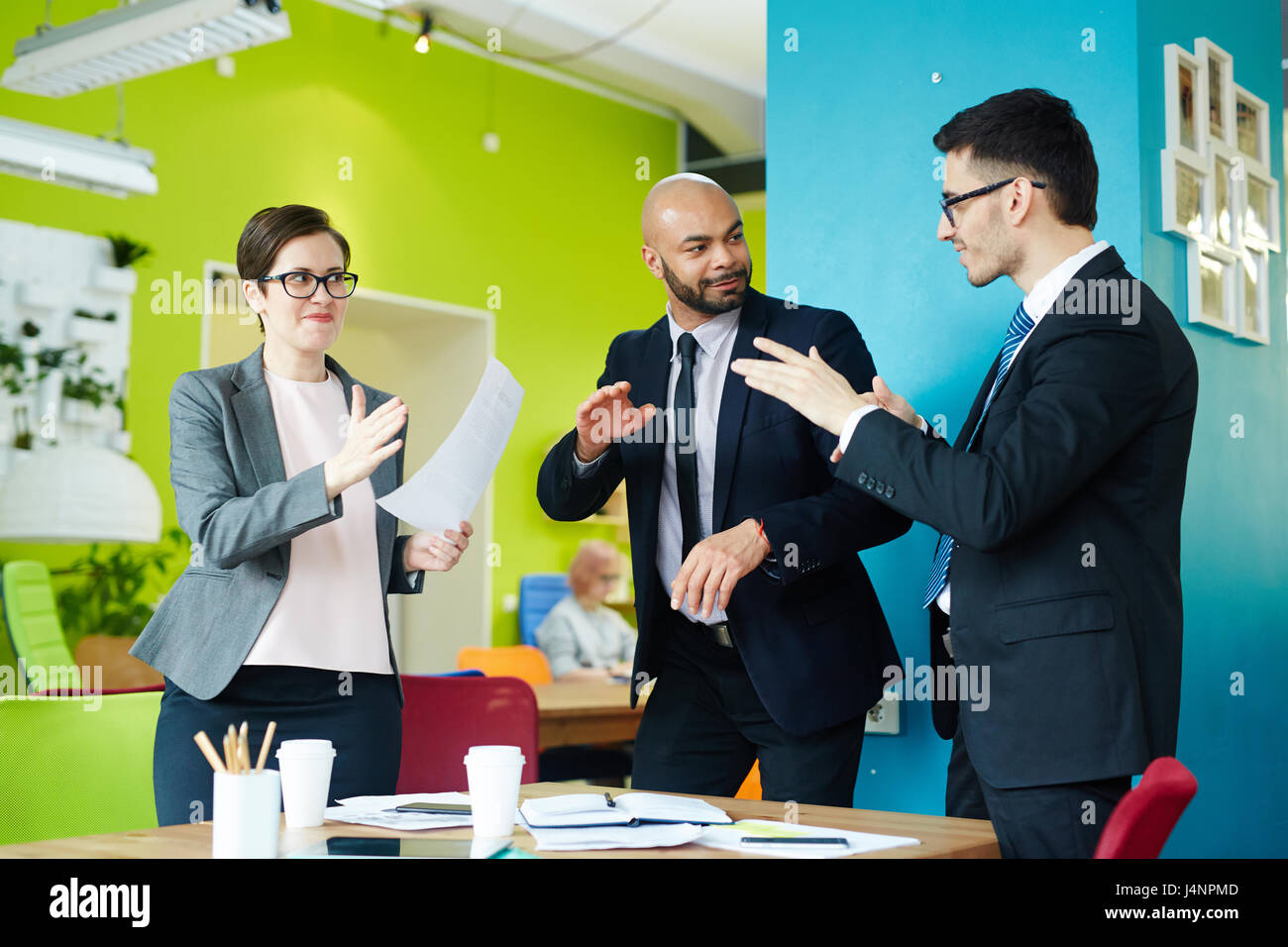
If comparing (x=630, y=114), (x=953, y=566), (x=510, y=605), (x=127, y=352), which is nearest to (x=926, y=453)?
(x=953, y=566)

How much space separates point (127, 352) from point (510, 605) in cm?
293

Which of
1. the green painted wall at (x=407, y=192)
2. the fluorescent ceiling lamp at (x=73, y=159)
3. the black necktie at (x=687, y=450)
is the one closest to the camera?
the black necktie at (x=687, y=450)

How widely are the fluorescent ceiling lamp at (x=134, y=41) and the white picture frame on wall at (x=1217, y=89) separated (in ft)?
12.0

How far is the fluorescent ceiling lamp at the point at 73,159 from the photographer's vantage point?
530cm

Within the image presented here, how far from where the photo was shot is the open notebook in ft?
5.13

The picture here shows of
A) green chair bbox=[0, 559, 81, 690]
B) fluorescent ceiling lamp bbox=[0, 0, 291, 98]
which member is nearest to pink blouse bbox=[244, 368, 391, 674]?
green chair bbox=[0, 559, 81, 690]

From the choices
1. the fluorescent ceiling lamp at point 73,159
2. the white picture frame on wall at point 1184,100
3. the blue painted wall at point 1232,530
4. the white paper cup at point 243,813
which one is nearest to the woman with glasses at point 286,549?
the white paper cup at point 243,813

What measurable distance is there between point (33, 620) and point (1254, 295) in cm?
461

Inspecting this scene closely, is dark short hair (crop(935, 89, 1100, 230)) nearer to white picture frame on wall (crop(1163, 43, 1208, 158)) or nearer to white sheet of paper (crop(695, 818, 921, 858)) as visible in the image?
white picture frame on wall (crop(1163, 43, 1208, 158))

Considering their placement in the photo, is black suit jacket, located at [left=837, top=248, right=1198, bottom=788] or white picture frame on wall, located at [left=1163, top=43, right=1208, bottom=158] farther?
white picture frame on wall, located at [left=1163, top=43, right=1208, bottom=158]

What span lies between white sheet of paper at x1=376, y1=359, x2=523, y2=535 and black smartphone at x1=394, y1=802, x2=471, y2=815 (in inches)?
16.4

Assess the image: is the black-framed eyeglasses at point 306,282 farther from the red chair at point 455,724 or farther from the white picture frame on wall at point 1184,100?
the white picture frame on wall at point 1184,100

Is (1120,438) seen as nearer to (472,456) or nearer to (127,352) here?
(472,456)

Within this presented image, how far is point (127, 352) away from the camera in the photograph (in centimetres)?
618
